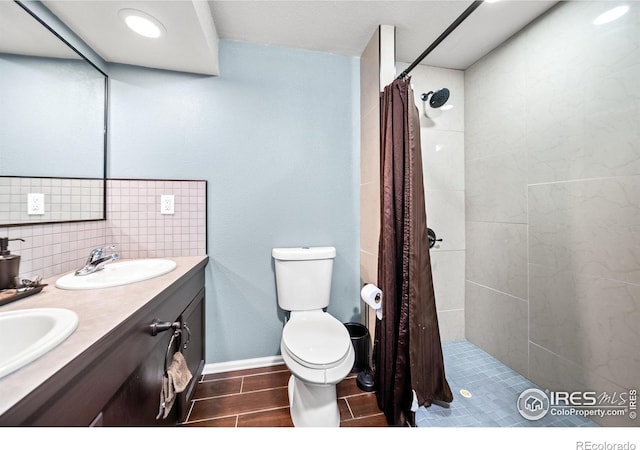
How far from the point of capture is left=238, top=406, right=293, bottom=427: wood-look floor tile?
1183 millimetres

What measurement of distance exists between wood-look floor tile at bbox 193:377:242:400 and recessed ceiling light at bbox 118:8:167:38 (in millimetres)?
2009

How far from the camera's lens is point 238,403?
1315 mm

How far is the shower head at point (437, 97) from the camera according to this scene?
1.62 m

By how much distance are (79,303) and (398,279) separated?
132cm

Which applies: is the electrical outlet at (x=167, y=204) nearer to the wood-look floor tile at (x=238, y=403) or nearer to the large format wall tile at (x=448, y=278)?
the wood-look floor tile at (x=238, y=403)

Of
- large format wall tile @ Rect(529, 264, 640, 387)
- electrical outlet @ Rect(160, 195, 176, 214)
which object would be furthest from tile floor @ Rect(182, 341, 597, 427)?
electrical outlet @ Rect(160, 195, 176, 214)

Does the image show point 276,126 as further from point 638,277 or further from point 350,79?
point 638,277

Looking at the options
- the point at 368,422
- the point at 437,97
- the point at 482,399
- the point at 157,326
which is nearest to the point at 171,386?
the point at 157,326

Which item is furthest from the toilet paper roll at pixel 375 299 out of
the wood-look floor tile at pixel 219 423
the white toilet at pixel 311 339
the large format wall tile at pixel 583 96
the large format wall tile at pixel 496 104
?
the large format wall tile at pixel 496 104

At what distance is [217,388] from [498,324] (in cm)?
193

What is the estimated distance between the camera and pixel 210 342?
1583 millimetres

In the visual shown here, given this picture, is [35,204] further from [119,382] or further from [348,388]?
[348,388]

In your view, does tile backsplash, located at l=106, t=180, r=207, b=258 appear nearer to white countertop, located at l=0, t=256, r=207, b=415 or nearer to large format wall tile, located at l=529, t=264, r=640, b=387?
white countertop, located at l=0, t=256, r=207, b=415
